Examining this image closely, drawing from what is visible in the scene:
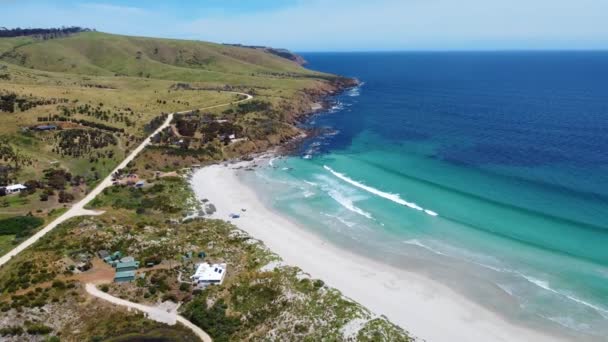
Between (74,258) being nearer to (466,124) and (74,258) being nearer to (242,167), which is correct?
(242,167)

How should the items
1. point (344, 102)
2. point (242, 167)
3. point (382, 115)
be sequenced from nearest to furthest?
point (242, 167) → point (382, 115) → point (344, 102)

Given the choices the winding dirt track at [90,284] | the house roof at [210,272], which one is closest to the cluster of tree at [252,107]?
the winding dirt track at [90,284]

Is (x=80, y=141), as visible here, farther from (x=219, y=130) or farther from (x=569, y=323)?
(x=569, y=323)

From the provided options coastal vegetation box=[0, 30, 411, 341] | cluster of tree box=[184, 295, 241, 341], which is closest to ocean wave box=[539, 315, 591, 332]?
coastal vegetation box=[0, 30, 411, 341]

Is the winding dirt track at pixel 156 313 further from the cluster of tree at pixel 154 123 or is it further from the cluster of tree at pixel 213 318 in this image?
the cluster of tree at pixel 154 123

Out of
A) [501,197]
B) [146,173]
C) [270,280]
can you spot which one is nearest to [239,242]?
[270,280]

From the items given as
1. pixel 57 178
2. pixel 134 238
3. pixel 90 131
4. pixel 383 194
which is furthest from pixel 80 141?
pixel 383 194

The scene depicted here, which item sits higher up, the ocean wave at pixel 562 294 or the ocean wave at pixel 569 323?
the ocean wave at pixel 562 294
